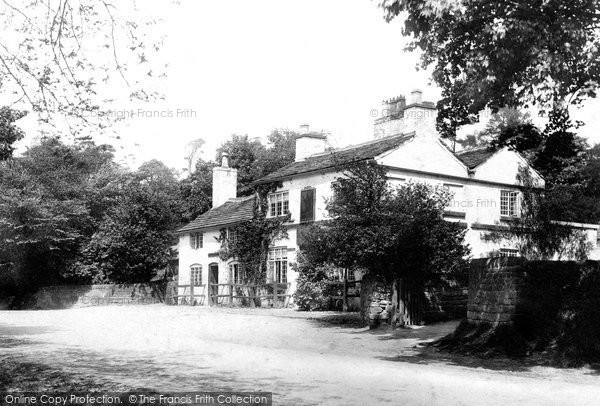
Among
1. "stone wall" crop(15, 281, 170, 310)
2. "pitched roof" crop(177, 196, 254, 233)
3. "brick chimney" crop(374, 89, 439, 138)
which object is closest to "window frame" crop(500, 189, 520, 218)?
"brick chimney" crop(374, 89, 439, 138)

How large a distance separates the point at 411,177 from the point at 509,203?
674cm

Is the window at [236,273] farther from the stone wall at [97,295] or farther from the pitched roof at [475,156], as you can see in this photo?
the pitched roof at [475,156]

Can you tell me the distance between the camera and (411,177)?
30.8m

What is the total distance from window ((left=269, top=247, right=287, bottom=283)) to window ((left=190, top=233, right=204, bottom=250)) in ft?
25.4

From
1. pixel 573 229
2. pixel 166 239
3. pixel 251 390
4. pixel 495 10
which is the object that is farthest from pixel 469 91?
pixel 166 239

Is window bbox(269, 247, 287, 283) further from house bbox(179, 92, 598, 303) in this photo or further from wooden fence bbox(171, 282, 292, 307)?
wooden fence bbox(171, 282, 292, 307)

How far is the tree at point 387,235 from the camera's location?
65.4 ft

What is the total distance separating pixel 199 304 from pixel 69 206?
36.9ft

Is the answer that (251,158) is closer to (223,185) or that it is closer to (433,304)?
(223,185)

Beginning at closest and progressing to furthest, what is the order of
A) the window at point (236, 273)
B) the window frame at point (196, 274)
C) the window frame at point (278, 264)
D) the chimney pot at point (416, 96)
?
1. the chimney pot at point (416, 96)
2. the window frame at point (278, 264)
3. the window at point (236, 273)
4. the window frame at point (196, 274)

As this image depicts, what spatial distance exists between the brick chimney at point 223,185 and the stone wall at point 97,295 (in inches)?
267

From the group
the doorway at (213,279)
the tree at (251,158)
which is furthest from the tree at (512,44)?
the tree at (251,158)

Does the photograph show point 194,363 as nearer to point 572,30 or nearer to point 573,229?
point 572,30

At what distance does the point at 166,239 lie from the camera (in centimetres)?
4209
